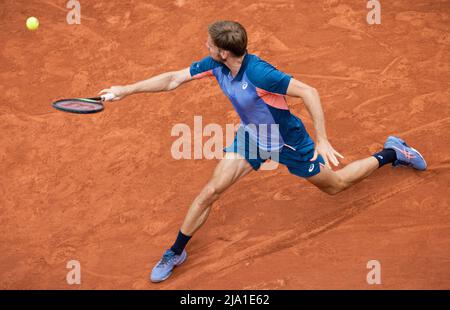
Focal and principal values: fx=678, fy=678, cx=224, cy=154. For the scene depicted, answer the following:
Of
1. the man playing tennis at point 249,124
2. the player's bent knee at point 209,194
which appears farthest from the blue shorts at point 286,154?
the player's bent knee at point 209,194

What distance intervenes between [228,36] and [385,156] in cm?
192

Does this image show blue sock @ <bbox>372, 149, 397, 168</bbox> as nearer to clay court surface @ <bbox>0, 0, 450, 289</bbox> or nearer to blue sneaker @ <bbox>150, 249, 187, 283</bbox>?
clay court surface @ <bbox>0, 0, 450, 289</bbox>

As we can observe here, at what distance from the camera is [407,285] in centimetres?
477

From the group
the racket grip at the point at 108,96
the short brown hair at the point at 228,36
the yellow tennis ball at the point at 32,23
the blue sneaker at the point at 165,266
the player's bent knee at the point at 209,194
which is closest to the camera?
the short brown hair at the point at 228,36

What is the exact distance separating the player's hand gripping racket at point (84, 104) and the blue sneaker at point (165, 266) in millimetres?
1236

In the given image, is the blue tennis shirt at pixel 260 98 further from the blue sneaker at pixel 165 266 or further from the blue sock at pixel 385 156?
the blue sneaker at pixel 165 266

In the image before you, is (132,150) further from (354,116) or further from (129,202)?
(354,116)

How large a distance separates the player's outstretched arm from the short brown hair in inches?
23.1

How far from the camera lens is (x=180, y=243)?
5.19 meters

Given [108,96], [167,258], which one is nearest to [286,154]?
[167,258]

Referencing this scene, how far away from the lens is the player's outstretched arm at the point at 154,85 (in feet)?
16.2

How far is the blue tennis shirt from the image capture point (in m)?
4.65

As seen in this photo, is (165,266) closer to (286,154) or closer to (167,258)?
(167,258)

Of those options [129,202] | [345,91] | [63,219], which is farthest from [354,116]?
[63,219]
